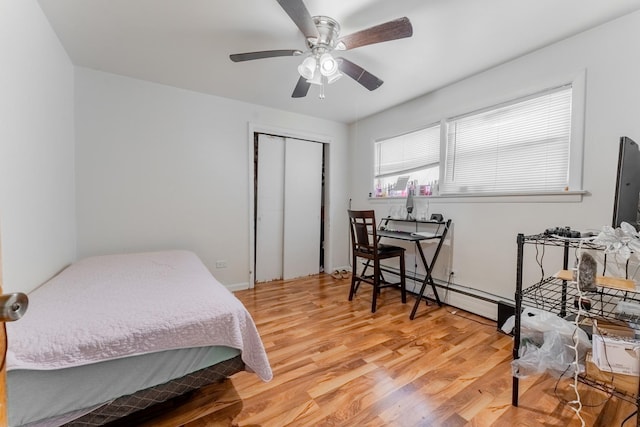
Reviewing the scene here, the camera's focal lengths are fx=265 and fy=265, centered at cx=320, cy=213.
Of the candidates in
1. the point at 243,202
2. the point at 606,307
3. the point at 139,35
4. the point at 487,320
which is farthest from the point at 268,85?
the point at 606,307

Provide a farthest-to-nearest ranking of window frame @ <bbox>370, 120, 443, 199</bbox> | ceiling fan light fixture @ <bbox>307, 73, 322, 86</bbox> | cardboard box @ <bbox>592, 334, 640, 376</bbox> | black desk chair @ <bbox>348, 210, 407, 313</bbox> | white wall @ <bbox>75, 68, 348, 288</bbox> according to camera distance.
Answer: window frame @ <bbox>370, 120, 443, 199</bbox> → black desk chair @ <bbox>348, 210, 407, 313</bbox> → white wall @ <bbox>75, 68, 348, 288</bbox> → ceiling fan light fixture @ <bbox>307, 73, 322, 86</bbox> → cardboard box @ <bbox>592, 334, 640, 376</bbox>

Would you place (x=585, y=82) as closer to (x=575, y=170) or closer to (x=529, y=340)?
(x=575, y=170)

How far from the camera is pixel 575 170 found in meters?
1.94

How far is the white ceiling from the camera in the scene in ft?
5.41

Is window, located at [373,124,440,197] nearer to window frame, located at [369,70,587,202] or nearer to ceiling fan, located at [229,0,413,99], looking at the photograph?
window frame, located at [369,70,587,202]

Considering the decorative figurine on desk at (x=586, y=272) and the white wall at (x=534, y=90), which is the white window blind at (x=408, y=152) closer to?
the white wall at (x=534, y=90)

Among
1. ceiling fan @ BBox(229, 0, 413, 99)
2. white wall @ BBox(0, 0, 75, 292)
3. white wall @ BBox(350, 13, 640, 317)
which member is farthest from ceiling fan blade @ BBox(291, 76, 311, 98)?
white wall @ BBox(0, 0, 75, 292)

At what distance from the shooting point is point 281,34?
1.91 meters

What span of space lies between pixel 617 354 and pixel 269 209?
3187mm

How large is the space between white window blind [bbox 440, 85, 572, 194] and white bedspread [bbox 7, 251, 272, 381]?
7.91 ft

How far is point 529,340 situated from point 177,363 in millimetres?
2024

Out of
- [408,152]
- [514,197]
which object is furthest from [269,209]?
[514,197]

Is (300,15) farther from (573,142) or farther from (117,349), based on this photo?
(573,142)

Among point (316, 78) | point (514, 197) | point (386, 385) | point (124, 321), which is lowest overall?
point (386, 385)
